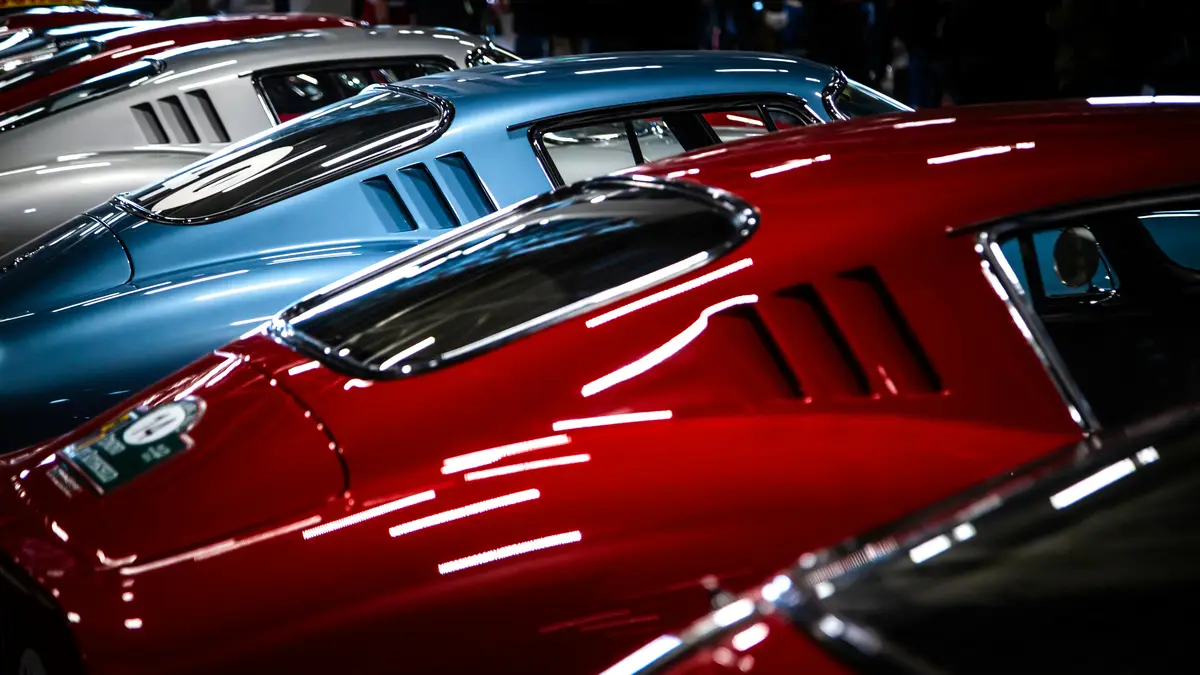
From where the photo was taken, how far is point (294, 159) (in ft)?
12.0

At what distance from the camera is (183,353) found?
3.04m

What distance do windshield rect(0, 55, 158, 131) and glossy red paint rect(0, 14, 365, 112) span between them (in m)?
0.21

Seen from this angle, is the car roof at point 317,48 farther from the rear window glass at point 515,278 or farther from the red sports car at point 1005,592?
the red sports car at point 1005,592

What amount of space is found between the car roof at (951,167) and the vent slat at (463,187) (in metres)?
1.08

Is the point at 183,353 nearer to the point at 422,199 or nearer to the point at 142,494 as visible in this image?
the point at 422,199

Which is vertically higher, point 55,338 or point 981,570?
point 981,570

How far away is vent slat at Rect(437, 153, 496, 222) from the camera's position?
3.54 m

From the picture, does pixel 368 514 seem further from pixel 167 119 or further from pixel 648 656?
pixel 167 119

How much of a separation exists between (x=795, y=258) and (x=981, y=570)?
2.78ft

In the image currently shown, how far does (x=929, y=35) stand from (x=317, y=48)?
16.5ft

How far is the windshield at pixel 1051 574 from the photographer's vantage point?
3.81 feet

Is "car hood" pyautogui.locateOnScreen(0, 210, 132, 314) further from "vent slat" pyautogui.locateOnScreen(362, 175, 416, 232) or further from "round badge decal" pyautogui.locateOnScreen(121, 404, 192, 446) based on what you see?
"round badge decal" pyautogui.locateOnScreen(121, 404, 192, 446)

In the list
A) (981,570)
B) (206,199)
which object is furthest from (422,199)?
(981,570)

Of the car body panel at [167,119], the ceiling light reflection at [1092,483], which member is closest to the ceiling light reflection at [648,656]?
the ceiling light reflection at [1092,483]
